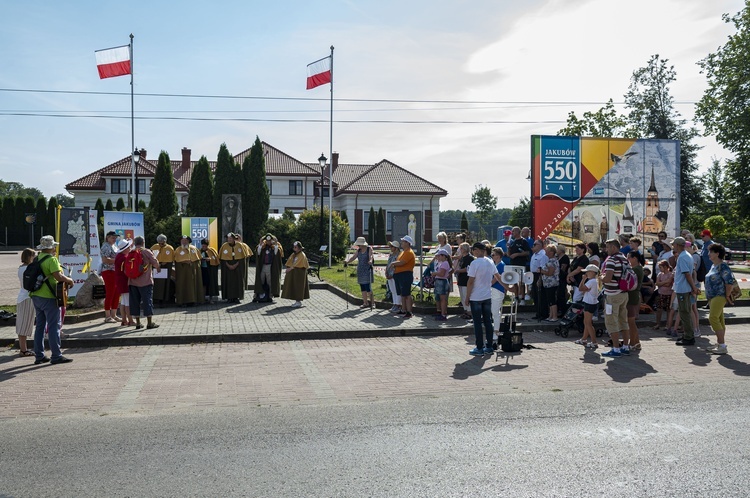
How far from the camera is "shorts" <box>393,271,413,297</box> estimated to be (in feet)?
48.6

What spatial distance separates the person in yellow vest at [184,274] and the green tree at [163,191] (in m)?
23.9

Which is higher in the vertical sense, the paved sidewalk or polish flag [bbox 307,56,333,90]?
polish flag [bbox 307,56,333,90]

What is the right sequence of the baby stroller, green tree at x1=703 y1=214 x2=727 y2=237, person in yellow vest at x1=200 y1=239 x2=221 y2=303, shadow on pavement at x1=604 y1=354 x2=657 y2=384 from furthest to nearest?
1. green tree at x1=703 y1=214 x2=727 y2=237
2. person in yellow vest at x1=200 y1=239 x2=221 y2=303
3. the baby stroller
4. shadow on pavement at x1=604 y1=354 x2=657 y2=384

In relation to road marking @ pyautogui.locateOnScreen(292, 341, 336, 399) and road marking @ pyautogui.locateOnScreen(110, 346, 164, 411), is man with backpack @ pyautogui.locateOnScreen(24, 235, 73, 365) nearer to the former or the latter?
road marking @ pyautogui.locateOnScreen(110, 346, 164, 411)

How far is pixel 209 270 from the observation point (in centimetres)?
1738

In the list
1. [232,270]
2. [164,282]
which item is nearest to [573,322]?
[232,270]

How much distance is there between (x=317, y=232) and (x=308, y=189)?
34.6m

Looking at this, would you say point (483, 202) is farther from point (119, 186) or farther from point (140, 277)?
point (140, 277)

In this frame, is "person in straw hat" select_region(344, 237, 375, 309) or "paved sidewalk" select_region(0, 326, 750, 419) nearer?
"paved sidewalk" select_region(0, 326, 750, 419)

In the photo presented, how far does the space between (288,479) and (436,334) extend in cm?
811

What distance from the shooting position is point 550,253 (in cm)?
1391

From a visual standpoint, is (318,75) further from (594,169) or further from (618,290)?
(618,290)

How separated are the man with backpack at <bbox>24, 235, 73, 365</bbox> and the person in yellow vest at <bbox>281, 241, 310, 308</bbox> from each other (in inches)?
279

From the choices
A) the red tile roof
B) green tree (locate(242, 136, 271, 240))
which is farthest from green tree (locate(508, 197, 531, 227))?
green tree (locate(242, 136, 271, 240))
